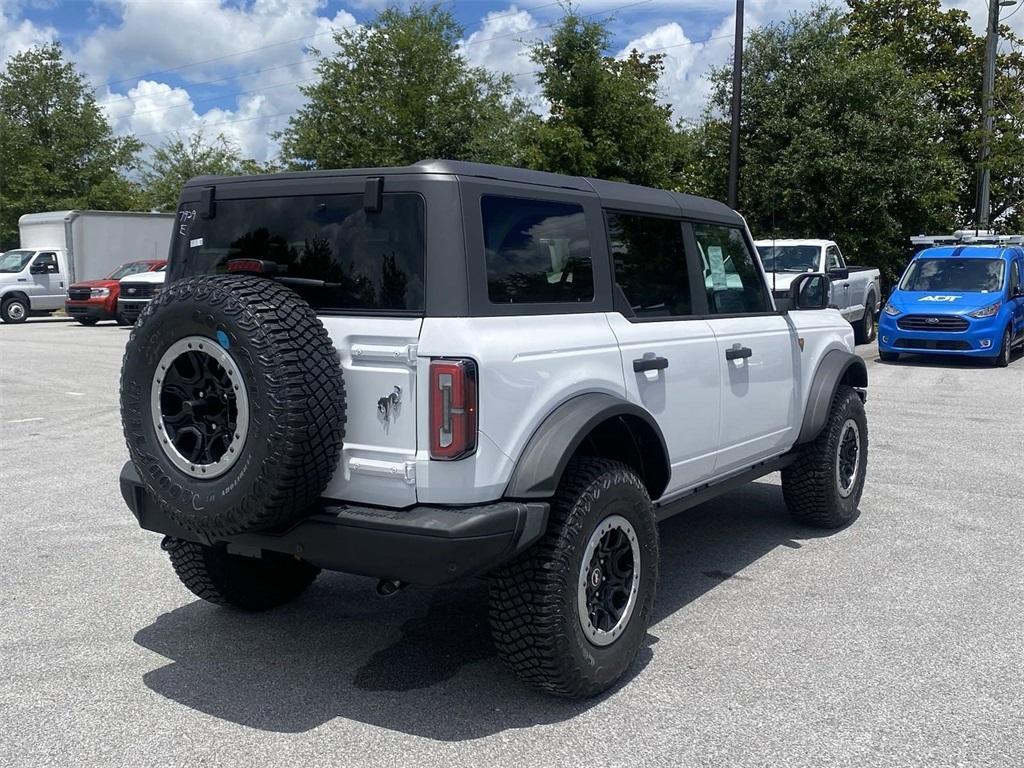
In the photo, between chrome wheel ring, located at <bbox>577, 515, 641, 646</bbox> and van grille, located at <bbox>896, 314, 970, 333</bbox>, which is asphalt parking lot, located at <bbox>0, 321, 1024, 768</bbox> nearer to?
chrome wheel ring, located at <bbox>577, 515, 641, 646</bbox>

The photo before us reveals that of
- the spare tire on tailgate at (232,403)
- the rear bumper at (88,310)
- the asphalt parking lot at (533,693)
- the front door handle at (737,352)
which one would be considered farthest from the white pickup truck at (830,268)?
the rear bumper at (88,310)

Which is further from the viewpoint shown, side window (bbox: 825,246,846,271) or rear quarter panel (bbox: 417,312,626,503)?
side window (bbox: 825,246,846,271)

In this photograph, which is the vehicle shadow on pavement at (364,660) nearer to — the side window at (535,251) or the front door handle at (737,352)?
the front door handle at (737,352)

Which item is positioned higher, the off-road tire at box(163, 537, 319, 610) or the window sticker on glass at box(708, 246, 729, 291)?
the window sticker on glass at box(708, 246, 729, 291)

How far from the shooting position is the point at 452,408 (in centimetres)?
340

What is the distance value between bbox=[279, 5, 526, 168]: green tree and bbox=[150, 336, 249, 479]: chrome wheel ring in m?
26.3

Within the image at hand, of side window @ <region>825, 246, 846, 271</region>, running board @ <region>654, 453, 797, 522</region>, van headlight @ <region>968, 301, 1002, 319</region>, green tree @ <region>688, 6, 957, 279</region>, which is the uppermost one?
green tree @ <region>688, 6, 957, 279</region>

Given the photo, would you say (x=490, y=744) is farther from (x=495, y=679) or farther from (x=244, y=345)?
(x=244, y=345)

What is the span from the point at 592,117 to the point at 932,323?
11.1m

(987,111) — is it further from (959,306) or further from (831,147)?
(959,306)

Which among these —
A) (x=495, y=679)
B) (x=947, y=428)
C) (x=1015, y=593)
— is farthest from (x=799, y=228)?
(x=495, y=679)

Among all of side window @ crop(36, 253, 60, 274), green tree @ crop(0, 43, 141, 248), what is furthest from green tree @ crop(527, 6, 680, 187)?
green tree @ crop(0, 43, 141, 248)

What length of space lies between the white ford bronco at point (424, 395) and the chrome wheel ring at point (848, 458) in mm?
2211

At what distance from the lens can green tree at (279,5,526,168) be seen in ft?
97.5
